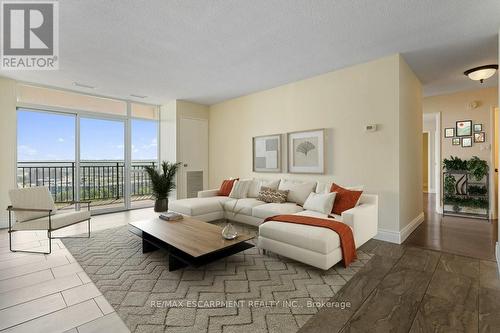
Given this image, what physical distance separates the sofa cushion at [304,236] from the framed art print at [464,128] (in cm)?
484

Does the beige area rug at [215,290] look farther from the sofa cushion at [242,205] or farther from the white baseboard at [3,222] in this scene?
the white baseboard at [3,222]

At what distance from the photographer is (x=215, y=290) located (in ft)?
7.06

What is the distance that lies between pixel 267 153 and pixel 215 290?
3389 millimetres

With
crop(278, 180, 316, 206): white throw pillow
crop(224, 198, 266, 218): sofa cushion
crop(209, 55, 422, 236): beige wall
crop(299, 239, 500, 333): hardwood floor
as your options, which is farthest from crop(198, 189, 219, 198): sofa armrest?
crop(299, 239, 500, 333): hardwood floor

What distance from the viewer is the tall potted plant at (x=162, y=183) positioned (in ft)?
18.1

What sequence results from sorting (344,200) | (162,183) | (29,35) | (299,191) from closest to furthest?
(29,35) < (344,200) < (299,191) < (162,183)

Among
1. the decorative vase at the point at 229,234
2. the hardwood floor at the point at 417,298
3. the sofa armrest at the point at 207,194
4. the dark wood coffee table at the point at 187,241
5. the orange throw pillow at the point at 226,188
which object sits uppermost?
the orange throw pillow at the point at 226,188

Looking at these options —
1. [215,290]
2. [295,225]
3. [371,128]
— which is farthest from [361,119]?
[215,290]

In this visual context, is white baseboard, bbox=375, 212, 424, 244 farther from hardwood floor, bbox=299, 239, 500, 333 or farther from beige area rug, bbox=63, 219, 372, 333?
beige area rug, bbox=63, 219, 372, 333

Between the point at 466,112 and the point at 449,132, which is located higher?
the point at 466,112

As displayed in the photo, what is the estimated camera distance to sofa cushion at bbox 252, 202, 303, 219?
3617 mm

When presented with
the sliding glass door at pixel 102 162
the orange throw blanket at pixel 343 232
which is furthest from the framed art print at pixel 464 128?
the sliding glass door at pixel 102 162

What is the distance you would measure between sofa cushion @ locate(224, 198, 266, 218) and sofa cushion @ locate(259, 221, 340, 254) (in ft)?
3.90

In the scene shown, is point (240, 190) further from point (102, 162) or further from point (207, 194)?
point (102, 162)
